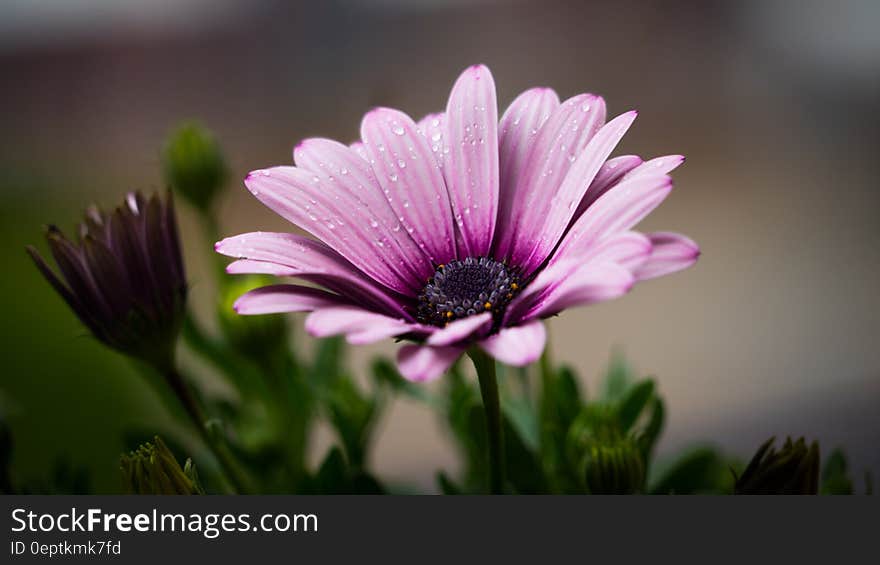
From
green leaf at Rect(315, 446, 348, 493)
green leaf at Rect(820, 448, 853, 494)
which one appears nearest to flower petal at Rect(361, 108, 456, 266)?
green leaf at Rect(315, 446, 348, 493)

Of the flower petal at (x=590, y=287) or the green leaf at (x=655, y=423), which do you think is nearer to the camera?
the flower petal at (x=590, y=287)

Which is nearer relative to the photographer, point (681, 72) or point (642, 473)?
point (642, 473)

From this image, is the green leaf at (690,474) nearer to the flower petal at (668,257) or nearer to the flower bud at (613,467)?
the flower bud at (613,467)

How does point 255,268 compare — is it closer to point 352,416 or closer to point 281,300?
point 281,300

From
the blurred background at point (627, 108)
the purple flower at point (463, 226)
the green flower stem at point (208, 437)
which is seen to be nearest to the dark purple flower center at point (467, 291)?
the purple flower at point (463, 226)

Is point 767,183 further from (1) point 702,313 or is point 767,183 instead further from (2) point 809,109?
(1) point 702,313

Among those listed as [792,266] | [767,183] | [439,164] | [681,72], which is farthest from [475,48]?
[439,164]

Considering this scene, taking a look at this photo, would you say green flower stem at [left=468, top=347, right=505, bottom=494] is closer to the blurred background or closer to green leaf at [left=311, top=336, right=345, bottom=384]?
green leaf at [left=311, top=336, right=345, bottom=384]
